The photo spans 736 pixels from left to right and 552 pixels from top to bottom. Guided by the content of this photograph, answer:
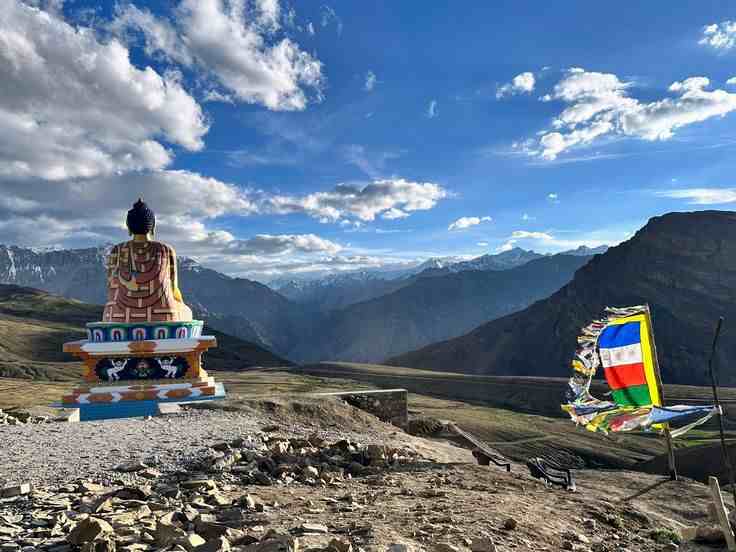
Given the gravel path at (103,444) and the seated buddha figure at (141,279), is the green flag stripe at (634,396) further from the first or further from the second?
the seated buddha figure at (141,279)

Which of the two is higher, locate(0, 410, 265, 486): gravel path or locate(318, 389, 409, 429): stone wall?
locate(0, 410, 265, 486): gravel path

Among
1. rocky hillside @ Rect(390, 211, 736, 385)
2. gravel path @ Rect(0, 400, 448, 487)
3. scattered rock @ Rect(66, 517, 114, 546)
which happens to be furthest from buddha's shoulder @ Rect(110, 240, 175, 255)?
rocky hillside @ Rect(390, 211, 736, 385)

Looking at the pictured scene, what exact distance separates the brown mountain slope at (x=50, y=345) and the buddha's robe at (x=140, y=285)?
75.8m

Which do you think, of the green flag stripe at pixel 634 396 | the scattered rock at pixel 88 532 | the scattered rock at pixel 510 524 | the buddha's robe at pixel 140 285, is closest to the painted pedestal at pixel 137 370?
the buddha's robe at pixel 140 285

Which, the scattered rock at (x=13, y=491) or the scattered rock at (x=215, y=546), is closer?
the scattered rock at (x=215, y=546)

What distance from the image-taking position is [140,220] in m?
26.6

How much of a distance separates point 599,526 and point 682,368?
422ft

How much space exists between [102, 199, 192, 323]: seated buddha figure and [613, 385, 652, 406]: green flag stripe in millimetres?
21767

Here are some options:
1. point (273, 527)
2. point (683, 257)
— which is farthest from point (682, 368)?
point (273, 527)

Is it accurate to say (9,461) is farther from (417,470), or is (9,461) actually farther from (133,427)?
(417,470)

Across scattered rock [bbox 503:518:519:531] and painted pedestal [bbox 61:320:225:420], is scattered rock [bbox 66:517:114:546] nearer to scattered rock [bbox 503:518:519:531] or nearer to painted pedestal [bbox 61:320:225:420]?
→ scattered rock [bbox 503:518:519:531]

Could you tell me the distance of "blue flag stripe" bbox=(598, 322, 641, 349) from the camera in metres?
12.9

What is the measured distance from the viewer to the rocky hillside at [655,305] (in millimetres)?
119562

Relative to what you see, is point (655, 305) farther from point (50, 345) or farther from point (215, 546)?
point (50, 345)
